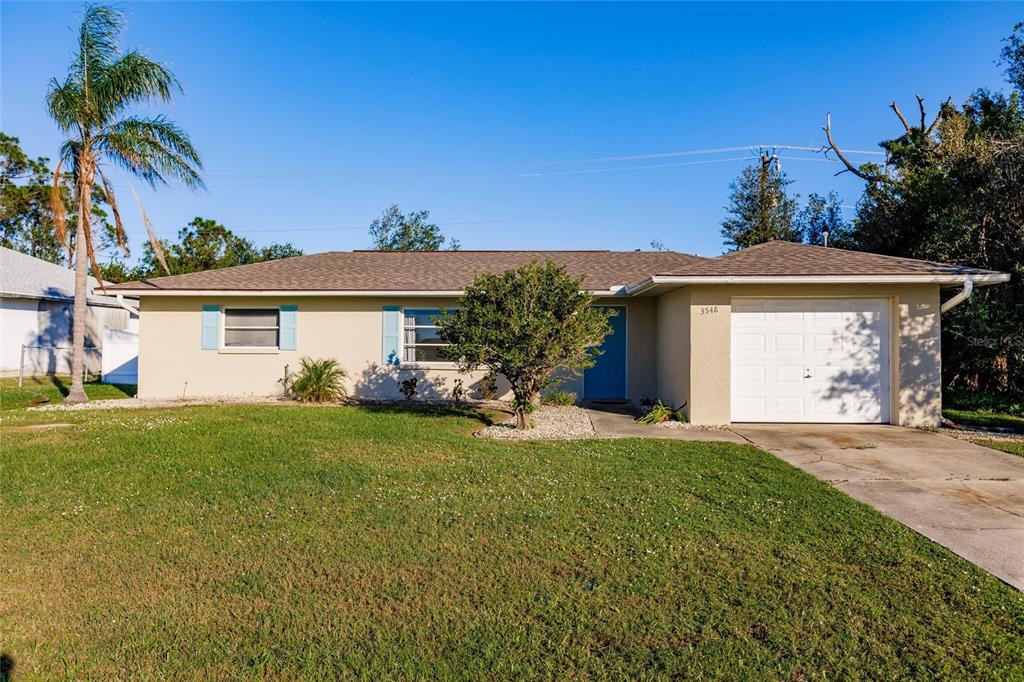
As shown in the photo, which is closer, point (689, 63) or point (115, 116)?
point (115, 116)

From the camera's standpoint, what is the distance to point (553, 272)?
384 inches

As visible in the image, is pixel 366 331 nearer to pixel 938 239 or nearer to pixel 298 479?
pixel 298 479

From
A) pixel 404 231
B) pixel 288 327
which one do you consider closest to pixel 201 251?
pixel 404 231

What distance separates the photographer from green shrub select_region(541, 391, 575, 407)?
43.2ft

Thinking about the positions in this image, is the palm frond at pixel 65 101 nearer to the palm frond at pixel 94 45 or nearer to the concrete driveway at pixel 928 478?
the palm frond at pixel 94 45

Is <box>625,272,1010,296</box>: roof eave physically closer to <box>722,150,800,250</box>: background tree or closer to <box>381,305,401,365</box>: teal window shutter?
<box>381,305,401,365</box>: teal window shutter

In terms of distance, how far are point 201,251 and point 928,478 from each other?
32545 millimetres

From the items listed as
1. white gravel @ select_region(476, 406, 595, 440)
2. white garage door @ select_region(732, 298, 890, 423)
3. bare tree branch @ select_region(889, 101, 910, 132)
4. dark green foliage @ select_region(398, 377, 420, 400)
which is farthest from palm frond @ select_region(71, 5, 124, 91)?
bare tree branch @ select_region(889, 101, 910, 132)

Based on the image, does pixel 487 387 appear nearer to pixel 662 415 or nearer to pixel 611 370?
pixel 611 370

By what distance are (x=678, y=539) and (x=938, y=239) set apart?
11755mm

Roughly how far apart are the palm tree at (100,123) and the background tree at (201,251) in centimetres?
1691

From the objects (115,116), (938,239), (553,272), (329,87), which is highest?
(329,87)

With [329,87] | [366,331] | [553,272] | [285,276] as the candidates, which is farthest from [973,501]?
[329,87]

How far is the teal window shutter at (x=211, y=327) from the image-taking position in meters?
14.1
